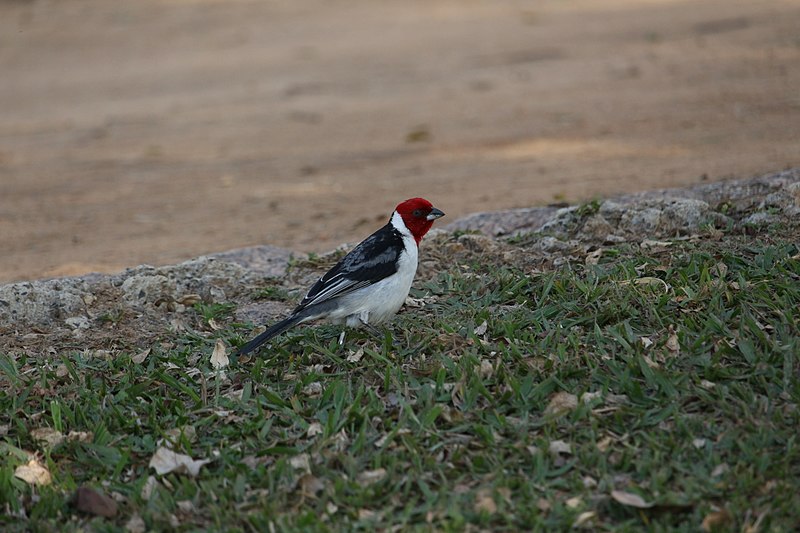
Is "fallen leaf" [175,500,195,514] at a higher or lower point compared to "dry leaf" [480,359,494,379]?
lower

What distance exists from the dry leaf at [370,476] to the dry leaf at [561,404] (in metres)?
0.76

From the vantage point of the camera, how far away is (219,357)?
4.76 m

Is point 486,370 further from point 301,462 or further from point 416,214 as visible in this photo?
point 416,214

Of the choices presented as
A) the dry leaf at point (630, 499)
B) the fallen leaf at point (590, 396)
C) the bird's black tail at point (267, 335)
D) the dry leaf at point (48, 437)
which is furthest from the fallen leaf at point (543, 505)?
the dry leaf at point (48, 437)

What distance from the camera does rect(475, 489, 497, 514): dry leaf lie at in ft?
11.7

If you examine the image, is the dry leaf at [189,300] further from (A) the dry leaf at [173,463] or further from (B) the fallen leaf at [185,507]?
(B) the fallen leaf at [185,507]

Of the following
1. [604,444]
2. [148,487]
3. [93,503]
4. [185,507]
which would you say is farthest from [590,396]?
[93,503]

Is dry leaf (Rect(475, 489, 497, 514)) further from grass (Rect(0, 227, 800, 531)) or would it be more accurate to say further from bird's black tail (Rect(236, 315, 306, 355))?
bird's black tail (Rect(236, 315, 306, 355))

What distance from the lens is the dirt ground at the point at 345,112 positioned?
343 inches

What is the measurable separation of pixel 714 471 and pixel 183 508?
2.02m

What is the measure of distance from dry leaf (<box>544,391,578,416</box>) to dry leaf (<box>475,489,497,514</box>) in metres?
0.56

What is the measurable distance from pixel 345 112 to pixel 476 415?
32.4 feet

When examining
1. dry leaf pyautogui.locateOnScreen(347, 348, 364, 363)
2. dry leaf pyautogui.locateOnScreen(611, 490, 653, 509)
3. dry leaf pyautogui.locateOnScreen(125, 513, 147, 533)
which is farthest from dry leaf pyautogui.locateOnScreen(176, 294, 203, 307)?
dry leaf pyautogui.locateOnScreen(611, 490, 653, 509)

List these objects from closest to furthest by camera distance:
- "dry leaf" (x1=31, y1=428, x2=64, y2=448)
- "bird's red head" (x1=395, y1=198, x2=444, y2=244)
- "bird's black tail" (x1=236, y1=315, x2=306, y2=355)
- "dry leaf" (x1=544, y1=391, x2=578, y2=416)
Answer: "dry leaf" (x1=544, y1=391, x2=578, y2=416) < "dry leaf" (x1=31, y1=428, x2=64, y2=448) < "bird's black tail" (x1=236, y1=315, x2=306, y2=355) < "bird's red head" (x1=395, y1=198, x2=444, y2=244)
